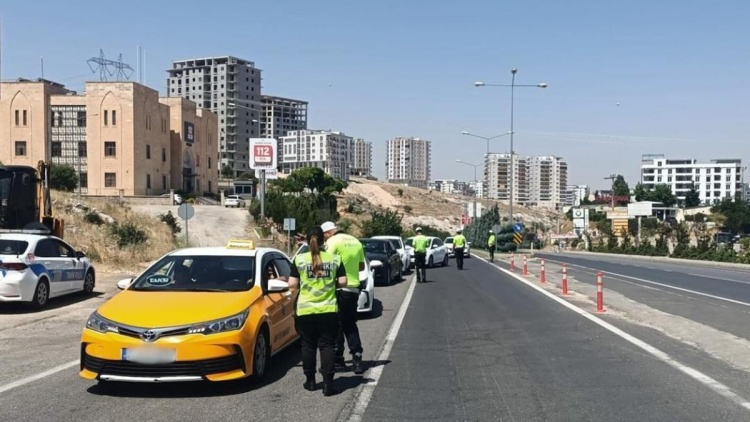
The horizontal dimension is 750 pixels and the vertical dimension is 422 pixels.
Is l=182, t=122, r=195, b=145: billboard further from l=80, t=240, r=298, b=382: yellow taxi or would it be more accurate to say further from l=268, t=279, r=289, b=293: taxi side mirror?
l=268, t=279, r=289, b=293: taxi side mirror

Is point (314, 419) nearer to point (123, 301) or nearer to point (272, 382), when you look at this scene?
point (272, 382)

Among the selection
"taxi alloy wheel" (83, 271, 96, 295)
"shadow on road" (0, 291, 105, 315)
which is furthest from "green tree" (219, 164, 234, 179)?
"shadow on road" (0, 291, 105, 315)

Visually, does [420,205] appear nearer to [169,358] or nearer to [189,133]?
[189,133]

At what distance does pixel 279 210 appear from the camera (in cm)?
5322

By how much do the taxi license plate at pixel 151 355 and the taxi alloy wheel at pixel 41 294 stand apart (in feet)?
30.5

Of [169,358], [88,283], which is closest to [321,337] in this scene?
[169,358]

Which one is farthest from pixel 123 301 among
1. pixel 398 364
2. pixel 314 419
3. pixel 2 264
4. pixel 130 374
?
pixel 2 264

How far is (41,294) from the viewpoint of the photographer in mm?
15500

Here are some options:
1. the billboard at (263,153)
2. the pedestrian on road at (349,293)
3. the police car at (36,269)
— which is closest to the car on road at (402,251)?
the police car at (36,269)

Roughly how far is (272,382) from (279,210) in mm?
45402

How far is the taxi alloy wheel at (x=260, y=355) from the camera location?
794 centimetres

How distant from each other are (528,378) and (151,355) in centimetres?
437

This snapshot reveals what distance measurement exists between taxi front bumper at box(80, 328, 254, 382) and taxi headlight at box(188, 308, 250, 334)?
0.05m

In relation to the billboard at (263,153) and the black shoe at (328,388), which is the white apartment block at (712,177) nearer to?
the billboard at (263,153)
